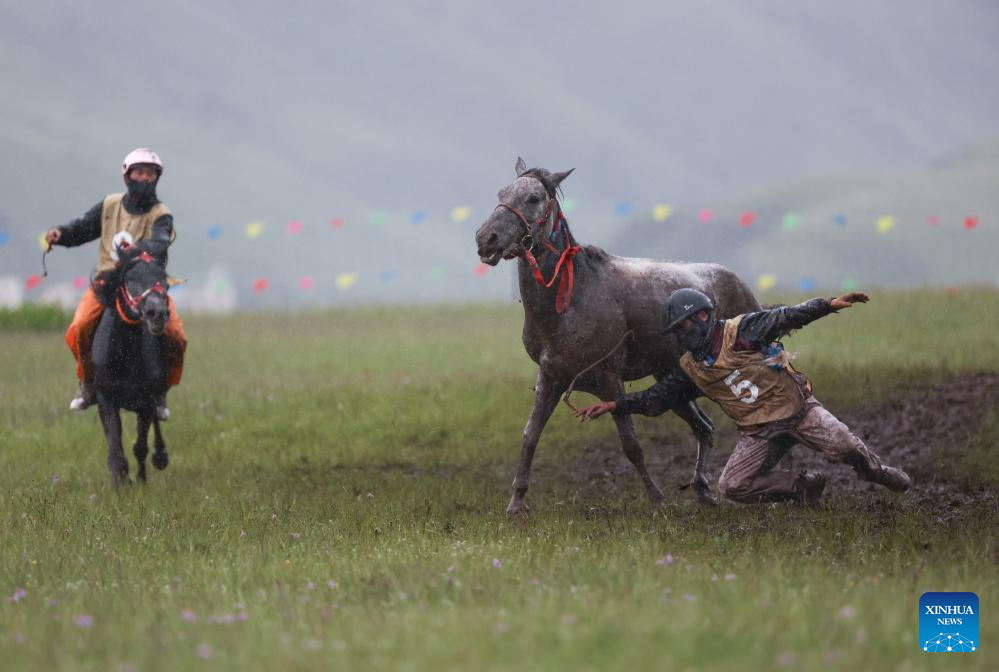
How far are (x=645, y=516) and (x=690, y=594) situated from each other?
11.8 ft

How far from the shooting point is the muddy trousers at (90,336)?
1123 centimetres

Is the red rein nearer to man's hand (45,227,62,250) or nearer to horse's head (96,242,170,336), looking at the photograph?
horse's head (96,242,170,336)

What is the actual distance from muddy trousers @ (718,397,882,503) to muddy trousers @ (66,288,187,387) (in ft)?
17.6

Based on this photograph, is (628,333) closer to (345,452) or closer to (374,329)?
(345,452)

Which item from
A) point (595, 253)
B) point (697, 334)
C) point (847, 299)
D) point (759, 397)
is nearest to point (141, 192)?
point (595, 253)

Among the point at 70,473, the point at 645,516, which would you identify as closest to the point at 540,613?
the point at 645,516

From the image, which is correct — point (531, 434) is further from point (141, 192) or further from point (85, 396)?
point (85, 396)

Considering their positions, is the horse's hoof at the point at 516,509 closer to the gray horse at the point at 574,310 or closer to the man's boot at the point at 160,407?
the gray horse at the point at 574,310

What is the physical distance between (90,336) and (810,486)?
6.80m

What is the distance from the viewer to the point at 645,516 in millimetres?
9570

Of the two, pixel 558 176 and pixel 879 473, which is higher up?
pixel 558 176

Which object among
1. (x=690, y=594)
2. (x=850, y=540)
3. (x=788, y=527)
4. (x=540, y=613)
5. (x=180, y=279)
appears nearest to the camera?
(x=540, y=613)

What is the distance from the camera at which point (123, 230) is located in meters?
11.2

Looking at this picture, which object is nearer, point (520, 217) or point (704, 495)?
point (520, 217)
